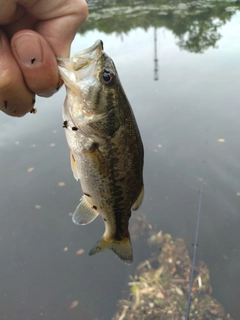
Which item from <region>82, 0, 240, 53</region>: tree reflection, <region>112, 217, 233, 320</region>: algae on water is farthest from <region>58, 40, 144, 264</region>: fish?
<region>82, 0, 240, 53</region>: tree reflection

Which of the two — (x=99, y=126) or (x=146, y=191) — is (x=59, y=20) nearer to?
(x=99, y=126)

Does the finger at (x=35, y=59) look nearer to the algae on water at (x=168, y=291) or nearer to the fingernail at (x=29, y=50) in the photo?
the fingernail at (x=29, y=50)

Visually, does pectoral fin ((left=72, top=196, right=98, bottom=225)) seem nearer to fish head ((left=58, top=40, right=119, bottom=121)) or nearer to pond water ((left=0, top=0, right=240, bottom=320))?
fish head ((left=58, top=40, right=119, bottom=121))

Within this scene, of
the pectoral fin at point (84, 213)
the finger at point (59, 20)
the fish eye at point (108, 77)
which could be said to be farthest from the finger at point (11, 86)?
the pectoral fin at point (84, 213)

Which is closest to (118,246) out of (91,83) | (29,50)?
(91,83)

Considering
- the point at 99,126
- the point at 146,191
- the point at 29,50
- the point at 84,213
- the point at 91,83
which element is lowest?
the point at 146,191

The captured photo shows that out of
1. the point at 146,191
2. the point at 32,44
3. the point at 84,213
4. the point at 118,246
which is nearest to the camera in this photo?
the point at 32,44

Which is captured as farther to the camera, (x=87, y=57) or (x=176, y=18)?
(x=176, y=18)
